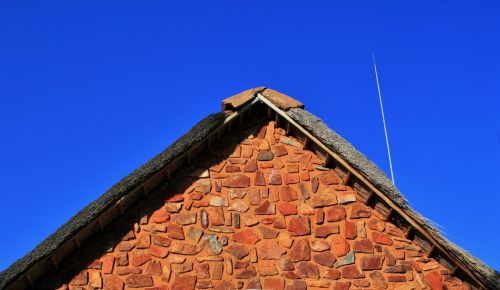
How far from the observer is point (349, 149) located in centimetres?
800

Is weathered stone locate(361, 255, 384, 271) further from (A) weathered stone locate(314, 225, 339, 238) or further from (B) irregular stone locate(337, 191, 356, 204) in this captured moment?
(B) irregular stone locate(337, 191, 356, 204)

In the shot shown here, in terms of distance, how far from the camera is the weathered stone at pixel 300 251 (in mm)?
7180

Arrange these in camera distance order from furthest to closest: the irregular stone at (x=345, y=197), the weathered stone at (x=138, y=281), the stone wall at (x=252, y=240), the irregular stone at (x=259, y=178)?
the irregular stone at (x=259, y=178)
the irregular stone at (x=345, y=197)
the stone wall at (x=252, y=240)
the weathered stone at (x=138, y=281)

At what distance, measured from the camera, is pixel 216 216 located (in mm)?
7391

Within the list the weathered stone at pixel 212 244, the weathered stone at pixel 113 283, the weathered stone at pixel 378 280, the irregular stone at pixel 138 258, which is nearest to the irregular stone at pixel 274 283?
the weathered stone at pixel 212 244

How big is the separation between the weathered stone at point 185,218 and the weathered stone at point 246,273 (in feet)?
2.80

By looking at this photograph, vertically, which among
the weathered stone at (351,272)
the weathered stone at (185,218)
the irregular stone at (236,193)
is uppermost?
the irregular stone at (236,193)

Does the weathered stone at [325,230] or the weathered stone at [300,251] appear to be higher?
the weathered stone at [325,230]

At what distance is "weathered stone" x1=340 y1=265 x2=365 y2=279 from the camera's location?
23.2ft

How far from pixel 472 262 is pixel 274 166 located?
2.67 metres

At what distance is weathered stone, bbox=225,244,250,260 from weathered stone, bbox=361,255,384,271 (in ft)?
4.55

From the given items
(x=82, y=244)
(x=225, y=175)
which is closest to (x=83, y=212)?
(x=82, y=244)

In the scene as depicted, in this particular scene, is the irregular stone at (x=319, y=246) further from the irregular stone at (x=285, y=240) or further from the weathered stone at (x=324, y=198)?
the weathered stone at (x=324, y=198)

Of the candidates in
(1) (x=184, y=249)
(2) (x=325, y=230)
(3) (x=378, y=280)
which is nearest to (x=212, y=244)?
(1) (x=184, y=249)
